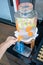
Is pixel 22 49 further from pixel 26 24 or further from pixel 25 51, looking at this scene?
pixel 26 24

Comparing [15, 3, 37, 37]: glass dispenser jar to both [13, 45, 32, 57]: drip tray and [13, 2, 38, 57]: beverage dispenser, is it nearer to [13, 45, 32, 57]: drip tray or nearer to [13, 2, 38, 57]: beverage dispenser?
[13, 2, 38, 57]: beverage dispenser

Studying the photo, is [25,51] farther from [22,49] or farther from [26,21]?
[26,21]

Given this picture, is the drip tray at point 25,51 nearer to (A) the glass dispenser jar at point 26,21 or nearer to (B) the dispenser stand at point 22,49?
(B) the dispenser stand at point 22,49

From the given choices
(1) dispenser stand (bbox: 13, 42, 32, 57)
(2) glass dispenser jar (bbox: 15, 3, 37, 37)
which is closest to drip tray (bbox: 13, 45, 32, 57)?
(1) dispenser stand (bbox: 13, 42, 32, 57)

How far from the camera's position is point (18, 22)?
0.73 meters

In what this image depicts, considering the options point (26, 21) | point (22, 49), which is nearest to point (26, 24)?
point (26, 21)

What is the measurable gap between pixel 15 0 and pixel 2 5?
58cm

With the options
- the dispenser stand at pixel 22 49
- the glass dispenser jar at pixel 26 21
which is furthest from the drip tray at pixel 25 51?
the glass dispenser jar at pixel 26 21

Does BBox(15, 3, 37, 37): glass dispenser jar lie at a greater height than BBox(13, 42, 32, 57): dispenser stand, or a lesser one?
greater

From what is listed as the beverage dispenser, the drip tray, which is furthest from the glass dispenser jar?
the drip tray

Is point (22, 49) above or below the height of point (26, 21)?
below

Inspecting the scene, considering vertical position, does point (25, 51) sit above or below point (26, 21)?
below

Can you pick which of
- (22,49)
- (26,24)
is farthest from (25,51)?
→ (26,24)

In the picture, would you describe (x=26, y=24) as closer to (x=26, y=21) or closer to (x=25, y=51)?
(x=26, y=21)
